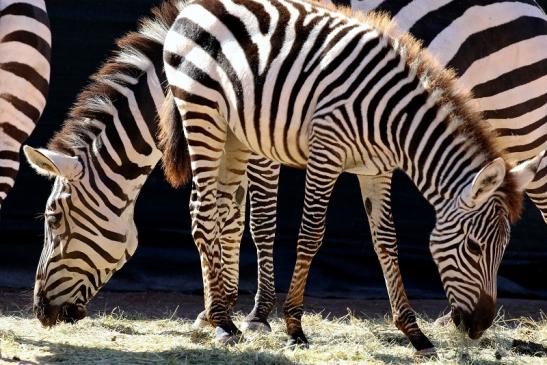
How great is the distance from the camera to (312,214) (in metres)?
6.62

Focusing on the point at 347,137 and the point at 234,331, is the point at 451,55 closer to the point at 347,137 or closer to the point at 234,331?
the point at 347,137

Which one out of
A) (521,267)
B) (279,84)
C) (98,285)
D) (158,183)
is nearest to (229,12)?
(279,84)

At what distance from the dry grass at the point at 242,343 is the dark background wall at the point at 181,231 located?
47.4 inches

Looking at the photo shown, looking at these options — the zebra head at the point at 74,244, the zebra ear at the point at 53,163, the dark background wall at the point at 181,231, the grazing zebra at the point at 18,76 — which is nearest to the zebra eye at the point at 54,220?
the zebra head at the point at 74,244

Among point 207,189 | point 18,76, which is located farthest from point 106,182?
point 18,76

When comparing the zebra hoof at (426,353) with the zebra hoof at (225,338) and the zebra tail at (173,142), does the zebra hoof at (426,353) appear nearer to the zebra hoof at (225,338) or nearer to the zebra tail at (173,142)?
the zebra hoof at (225,338)

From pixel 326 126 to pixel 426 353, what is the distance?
1.54m

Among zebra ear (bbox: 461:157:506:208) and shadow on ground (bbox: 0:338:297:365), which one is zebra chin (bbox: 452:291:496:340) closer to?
zebra ear (bbox: 461:157:506:208)

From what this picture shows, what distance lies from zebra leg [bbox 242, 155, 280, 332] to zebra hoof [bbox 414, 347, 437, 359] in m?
1.49

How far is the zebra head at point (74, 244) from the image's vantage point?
731 cm

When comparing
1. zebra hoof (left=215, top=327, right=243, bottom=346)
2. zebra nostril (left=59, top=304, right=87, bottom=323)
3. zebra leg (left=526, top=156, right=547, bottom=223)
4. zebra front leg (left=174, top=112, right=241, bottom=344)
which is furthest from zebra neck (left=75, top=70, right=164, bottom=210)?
zebra leg (left=526, top=156, right=547, bottom=223)

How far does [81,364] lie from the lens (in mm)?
6199

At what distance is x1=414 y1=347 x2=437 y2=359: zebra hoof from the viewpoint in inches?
259

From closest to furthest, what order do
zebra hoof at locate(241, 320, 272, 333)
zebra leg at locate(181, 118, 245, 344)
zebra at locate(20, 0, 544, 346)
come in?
zebra leg at locate(181, 118, 245, 344)
zebra hoof at locate(241, 320, 272, 333)
zebra at locate(20, 0, 544, 346)
